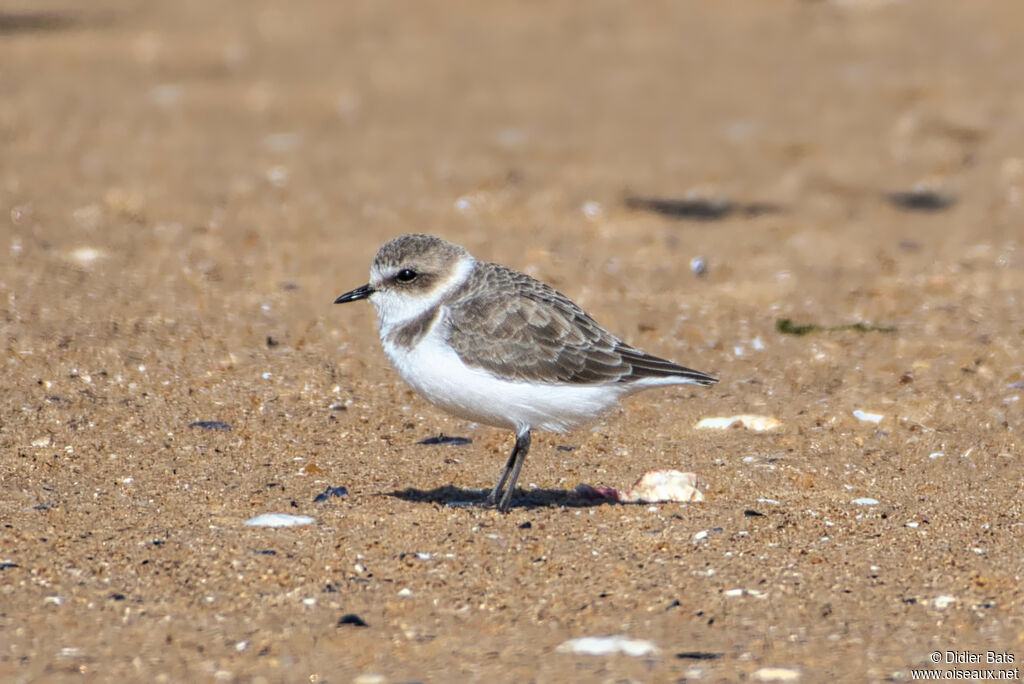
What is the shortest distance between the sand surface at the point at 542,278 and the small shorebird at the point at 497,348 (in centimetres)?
46

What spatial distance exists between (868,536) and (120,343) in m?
4.52

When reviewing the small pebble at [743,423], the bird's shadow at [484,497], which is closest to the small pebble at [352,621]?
the bird's shadow at [484,497]

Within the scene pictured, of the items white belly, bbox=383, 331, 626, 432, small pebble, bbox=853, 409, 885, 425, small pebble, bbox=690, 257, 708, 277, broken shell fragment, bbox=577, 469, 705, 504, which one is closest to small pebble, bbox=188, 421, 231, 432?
white belly, bbox=383, 331, 626, 432

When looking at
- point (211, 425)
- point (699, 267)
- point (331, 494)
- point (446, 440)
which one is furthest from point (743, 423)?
point (699, 267)

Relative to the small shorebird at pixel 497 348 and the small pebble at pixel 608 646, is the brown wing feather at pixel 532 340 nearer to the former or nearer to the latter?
the small shorebird at pixel 497 348

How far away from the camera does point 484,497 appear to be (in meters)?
6.06

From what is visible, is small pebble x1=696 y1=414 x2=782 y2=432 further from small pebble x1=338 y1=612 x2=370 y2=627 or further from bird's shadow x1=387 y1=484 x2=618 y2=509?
small pebble x1=338 y1=612 x2=370 y2=627

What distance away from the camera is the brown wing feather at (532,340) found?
5.75m

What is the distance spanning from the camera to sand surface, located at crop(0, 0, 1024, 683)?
4641 mm

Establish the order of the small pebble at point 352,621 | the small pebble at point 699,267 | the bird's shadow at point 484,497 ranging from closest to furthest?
the small pebble at point 352,621
the bird's shadow at point 484,497
the small pebble at point 699,267

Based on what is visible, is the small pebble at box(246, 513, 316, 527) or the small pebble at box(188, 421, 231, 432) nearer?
the small pebble at box(246, 513, 316, 527)

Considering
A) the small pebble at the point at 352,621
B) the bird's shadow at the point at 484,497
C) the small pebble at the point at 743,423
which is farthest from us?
the small pebble at the point at 743,423

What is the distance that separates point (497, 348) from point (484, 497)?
Result: 0.76 meters

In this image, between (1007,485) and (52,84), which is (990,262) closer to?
(1007,485)
